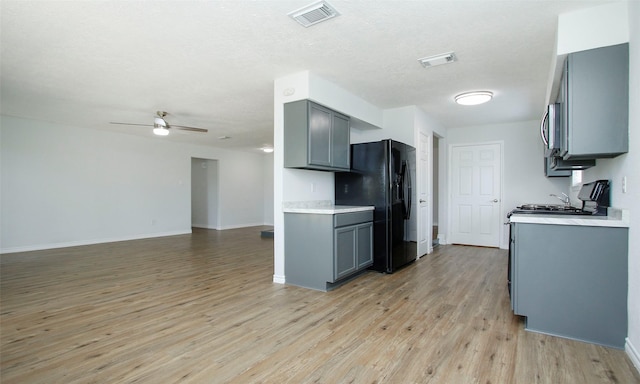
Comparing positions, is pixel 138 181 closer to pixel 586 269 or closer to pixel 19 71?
pixel 19 71

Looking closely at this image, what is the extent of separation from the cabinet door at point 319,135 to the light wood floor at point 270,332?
149 centimetres

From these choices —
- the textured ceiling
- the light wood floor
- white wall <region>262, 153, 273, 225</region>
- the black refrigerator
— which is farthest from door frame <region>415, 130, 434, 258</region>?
white wall <region>262, 153, 273, 225</region>

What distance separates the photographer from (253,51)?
314 cm

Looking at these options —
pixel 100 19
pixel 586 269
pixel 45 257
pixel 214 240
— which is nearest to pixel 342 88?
pixel 100 19

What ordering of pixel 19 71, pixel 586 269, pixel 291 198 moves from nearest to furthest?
pixel 586 269, pixel 19 71, pixel 291 198

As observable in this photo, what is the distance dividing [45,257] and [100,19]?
4604 mm

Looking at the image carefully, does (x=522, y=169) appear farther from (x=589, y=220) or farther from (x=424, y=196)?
(x=589, y=220)

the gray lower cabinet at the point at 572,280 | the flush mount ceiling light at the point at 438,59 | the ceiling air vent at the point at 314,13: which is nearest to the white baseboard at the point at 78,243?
the ceiling air vent at the point at 314,13

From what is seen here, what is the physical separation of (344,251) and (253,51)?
227 centimetres

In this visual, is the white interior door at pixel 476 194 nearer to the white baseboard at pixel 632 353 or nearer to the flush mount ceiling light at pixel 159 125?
the white baseboard at pixel 632 353

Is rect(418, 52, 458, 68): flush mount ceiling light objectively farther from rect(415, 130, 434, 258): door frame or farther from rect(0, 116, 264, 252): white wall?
rect(0, 116, 264, 252): white wall

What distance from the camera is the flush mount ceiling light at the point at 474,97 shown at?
4340 mm

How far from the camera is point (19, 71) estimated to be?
3607 millimetres

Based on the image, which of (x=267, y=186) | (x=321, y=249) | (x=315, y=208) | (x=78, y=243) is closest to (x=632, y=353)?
(x=321, y=249)
